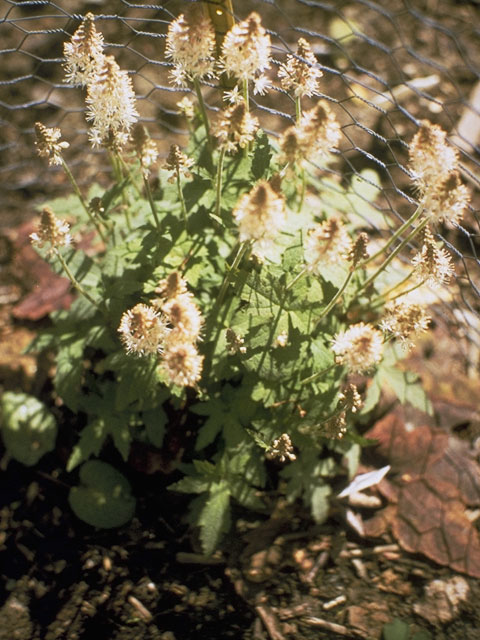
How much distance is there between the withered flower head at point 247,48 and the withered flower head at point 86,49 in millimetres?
352

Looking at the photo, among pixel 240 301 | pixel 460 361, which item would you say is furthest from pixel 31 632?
pixel 460 361

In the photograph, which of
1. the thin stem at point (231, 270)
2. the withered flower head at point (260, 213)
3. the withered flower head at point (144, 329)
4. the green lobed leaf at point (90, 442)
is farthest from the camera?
the green lobed leaf at point (90, 442)

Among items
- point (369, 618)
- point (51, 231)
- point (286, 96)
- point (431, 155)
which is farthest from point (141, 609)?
point (286, 96)

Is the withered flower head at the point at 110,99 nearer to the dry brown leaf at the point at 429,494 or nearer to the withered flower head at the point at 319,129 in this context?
the withered flower head at the point at 319,129

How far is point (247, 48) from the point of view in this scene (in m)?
1.33

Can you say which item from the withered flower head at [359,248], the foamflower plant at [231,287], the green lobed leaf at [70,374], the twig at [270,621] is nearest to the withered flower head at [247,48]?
the foamflower plant at [231,287]

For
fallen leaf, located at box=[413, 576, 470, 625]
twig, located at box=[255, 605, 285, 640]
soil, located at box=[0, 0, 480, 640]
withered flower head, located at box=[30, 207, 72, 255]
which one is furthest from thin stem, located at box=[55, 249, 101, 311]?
fallen leaf, located at box=[413, 576, 470, 625]

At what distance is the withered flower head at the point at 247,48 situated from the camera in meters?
1.31

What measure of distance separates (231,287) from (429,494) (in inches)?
40.0

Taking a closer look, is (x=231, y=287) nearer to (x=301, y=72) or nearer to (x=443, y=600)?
(x=301, y=72)

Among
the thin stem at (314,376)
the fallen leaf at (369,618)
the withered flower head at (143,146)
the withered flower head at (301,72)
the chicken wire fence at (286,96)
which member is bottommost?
the fallen leaf at (369,618)

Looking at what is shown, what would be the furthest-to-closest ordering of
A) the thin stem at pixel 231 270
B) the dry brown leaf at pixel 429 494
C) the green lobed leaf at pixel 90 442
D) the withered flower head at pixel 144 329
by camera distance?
the dry brown leaf at pixel 429 494 → the green lobed leaf at pixel 90 442 → the thin stem at pixel 231 270 → the withered flower head at pixel 144 329

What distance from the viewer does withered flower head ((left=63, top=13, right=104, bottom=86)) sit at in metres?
1.46

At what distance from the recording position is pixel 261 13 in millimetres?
3729
